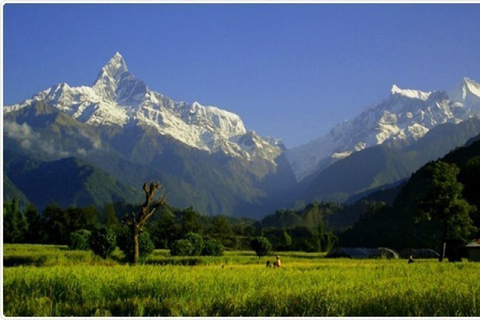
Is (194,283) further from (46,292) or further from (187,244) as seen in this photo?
(187,244)

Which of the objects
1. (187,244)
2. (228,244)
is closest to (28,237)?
(228,244)

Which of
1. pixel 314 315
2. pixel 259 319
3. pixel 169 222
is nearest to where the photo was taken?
pixel 259 319

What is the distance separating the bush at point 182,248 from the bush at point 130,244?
958 centimetres

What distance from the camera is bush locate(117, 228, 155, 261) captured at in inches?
2145

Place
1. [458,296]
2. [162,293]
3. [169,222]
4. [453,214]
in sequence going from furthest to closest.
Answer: [169,222], [453,214], [162,293], [458,296]

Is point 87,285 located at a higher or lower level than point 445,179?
lower

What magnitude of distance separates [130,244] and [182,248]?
13996 millimetres

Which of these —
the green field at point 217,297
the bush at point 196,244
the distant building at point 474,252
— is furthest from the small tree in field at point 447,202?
the green field at point 217,297

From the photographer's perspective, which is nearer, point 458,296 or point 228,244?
point 458,296

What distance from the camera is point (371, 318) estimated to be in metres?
15.8

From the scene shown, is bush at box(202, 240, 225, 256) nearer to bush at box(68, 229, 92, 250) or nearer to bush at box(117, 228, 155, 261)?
bush at box(117, 228, 155, 261)

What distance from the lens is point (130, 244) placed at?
5569 centimetres

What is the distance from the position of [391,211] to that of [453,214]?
4807 inches

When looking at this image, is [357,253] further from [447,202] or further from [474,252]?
[447,202]
